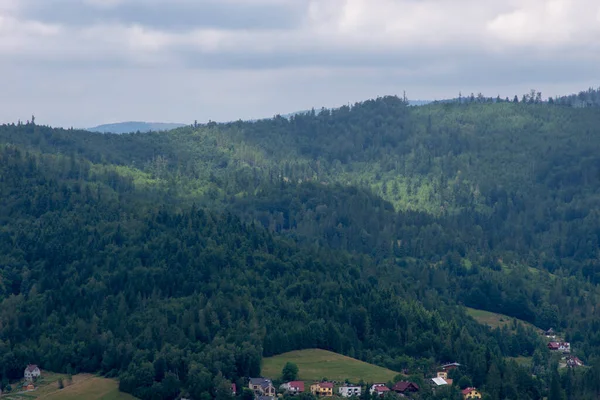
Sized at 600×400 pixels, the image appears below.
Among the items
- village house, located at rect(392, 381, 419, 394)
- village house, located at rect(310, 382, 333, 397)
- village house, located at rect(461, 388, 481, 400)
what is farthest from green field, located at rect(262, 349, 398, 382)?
village house, located at rect(461, 388, 481, 400)

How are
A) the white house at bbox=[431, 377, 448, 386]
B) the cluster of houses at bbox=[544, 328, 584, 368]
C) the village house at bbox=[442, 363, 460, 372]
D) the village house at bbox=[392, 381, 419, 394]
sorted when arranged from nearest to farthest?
1. the village house at bbox=[392, 381, 419, 394]
2. the white house at bbox=[431, 377, 448, 386]
3. the village house at bbox=[442, 363, 460, 372]
4. the cluster of houses at bbox=[544, 328, 584, 368]

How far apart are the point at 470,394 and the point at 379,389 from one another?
9.04 m

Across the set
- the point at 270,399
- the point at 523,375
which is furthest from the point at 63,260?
the point at 523,375

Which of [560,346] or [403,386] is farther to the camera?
[560,346]

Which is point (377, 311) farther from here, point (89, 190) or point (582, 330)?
point (89, 190)

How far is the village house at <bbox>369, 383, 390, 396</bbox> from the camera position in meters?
105

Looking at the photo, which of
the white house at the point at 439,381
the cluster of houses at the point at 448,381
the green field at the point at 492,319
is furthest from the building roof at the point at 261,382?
the green field at the point at 492,319

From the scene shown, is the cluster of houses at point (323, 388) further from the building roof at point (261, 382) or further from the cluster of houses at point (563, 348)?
the cluster of houses at point (563, 348)

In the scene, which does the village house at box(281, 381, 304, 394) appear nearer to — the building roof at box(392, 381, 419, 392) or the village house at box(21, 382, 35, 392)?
the building roof at box(392, 381, 419, 392)

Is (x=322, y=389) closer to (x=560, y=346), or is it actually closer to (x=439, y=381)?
(x=439, y=381)

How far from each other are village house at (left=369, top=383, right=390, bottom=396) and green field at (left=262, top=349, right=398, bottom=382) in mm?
2922

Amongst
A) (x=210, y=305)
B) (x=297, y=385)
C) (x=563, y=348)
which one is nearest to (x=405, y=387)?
(x=297, y=385)

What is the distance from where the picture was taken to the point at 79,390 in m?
110

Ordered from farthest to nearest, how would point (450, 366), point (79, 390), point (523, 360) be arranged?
1. point (523, 360)
2. point (450, 366)
3. point (79, 390)
